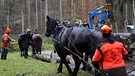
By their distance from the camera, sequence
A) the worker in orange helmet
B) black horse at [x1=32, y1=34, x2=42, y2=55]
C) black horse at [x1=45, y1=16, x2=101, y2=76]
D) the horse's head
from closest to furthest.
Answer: the worker in orange helmet → black horse at [x1=45, y1=16, x2=101, y2=76] → the horse's head → black horse at [x1=32, y1=34, x2=42, y2=55]

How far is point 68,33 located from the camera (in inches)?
397

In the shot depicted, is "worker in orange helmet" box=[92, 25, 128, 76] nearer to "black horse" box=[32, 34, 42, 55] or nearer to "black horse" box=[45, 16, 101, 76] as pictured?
"black horse" box=[45, 16, 101, 76]

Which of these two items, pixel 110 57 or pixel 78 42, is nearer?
pixel 110 57

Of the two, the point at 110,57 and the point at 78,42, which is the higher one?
the point at 110,57

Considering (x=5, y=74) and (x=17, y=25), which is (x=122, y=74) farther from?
(x=17, y=25)

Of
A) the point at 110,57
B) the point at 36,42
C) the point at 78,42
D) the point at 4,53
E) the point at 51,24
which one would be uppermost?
the point at 51,24

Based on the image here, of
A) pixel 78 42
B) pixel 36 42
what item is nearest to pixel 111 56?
pixel 78 42

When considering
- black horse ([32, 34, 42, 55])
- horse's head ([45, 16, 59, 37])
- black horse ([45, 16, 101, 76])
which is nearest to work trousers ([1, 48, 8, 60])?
black horse ([32, 34, 42, 55])

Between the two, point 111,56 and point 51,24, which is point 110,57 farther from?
point 51,24

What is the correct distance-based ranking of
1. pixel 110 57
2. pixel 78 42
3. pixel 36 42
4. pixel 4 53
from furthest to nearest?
1. pixel 36 42
2. pixel 4 53
3. pixel 78 42
4. pixel 110 57

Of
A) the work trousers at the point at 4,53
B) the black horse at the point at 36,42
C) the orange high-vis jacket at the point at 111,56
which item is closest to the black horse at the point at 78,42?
→ the orange high-vis jacket at the point at 111,56

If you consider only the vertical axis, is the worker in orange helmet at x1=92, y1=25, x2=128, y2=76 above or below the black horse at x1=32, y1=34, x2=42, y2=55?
above

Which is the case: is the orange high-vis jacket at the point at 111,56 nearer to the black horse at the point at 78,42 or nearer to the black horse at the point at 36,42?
the black horse at the point at 78,42

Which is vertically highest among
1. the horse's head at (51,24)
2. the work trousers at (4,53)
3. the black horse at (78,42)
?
the horse's head at (51,24)
